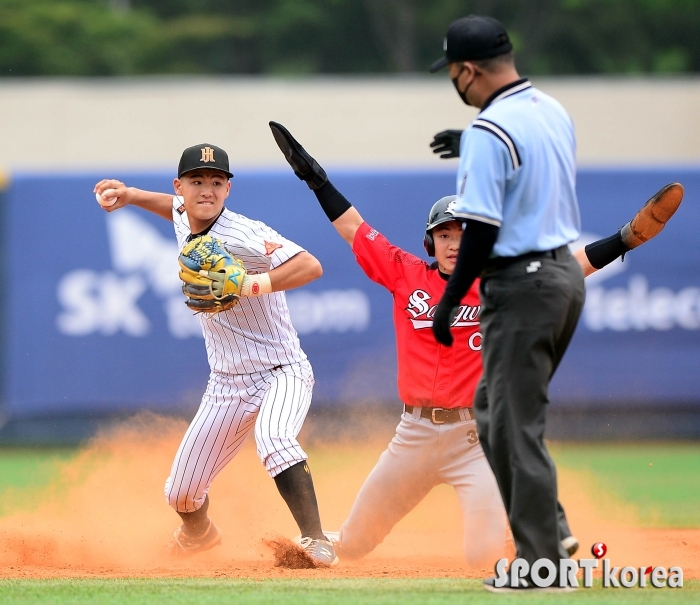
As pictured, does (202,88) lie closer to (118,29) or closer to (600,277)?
(600,277)

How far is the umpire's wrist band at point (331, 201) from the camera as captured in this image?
530 cm

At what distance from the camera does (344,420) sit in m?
10.8

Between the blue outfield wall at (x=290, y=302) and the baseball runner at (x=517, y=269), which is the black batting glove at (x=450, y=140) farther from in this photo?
the blue outfield wall at (x=290, y=302)

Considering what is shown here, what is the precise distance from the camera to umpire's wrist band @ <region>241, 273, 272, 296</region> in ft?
17.5

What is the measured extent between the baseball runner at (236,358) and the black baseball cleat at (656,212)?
1.49 m

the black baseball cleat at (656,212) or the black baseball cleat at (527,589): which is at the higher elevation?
the black baseball cleat at (656,212)

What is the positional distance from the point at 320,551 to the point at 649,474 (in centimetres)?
493

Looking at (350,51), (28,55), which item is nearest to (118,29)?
(28,55)

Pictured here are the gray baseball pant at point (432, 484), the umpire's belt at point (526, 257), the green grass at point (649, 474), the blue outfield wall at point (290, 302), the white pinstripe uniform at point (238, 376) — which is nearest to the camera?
the umpire's belt at point (526, 257)

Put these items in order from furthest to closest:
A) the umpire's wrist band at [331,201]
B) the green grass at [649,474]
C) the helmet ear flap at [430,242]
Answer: the green grass at [649,474] < the helmet ear flap at [430,242] < the umpire's wrist band at [331,201]

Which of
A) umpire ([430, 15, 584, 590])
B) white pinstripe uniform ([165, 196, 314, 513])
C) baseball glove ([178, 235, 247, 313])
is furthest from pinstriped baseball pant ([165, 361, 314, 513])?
umpire ([430, 15, 584, 590])

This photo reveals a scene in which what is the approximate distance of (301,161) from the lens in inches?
205

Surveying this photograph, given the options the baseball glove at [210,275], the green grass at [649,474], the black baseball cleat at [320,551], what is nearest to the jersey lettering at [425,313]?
the baseball glove at [210,275]

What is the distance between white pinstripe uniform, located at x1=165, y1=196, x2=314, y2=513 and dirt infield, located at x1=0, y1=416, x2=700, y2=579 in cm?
49
